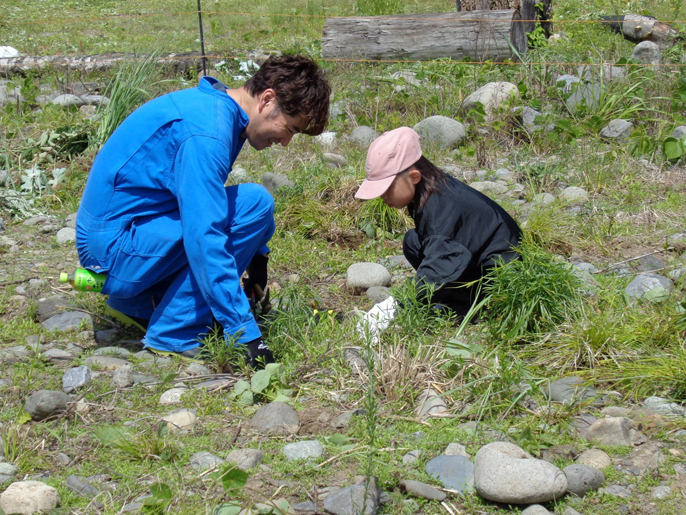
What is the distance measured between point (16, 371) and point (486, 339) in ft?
6.37

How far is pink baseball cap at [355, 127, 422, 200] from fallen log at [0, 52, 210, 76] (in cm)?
477

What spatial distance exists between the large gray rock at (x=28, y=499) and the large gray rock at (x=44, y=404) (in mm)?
491

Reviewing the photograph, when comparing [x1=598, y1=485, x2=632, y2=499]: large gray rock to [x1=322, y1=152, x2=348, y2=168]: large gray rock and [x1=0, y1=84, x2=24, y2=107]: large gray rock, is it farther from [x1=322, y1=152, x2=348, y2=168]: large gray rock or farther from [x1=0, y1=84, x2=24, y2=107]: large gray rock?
[x1=0, y1=84, x2=24, y2=107]: large gray rock

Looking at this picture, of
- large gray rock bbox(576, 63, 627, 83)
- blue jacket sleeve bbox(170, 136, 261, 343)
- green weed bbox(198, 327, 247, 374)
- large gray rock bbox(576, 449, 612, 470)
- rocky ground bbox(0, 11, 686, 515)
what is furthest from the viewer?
large gray rock bbox(576, 63, 627, 83)

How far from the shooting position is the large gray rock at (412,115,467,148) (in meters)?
5.45

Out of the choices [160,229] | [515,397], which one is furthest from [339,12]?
[515,397]

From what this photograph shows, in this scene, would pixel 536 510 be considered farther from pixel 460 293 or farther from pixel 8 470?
pixel 8 470

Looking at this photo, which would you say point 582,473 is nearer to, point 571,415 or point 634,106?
point 571,415

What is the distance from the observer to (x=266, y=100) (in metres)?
2.80

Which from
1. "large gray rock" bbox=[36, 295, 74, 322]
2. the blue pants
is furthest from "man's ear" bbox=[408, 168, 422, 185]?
"large gray rock" bbox=[36, 295, 74, 322]

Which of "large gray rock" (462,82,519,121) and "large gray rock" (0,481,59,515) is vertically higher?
"large gray rock" (462,82,519,121)

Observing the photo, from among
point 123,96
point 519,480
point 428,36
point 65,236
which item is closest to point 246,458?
point 519,480

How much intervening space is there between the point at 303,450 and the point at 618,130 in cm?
417

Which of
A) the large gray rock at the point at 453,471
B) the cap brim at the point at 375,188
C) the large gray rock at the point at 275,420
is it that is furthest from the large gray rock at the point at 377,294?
the large gray rock at the point at 453,471
